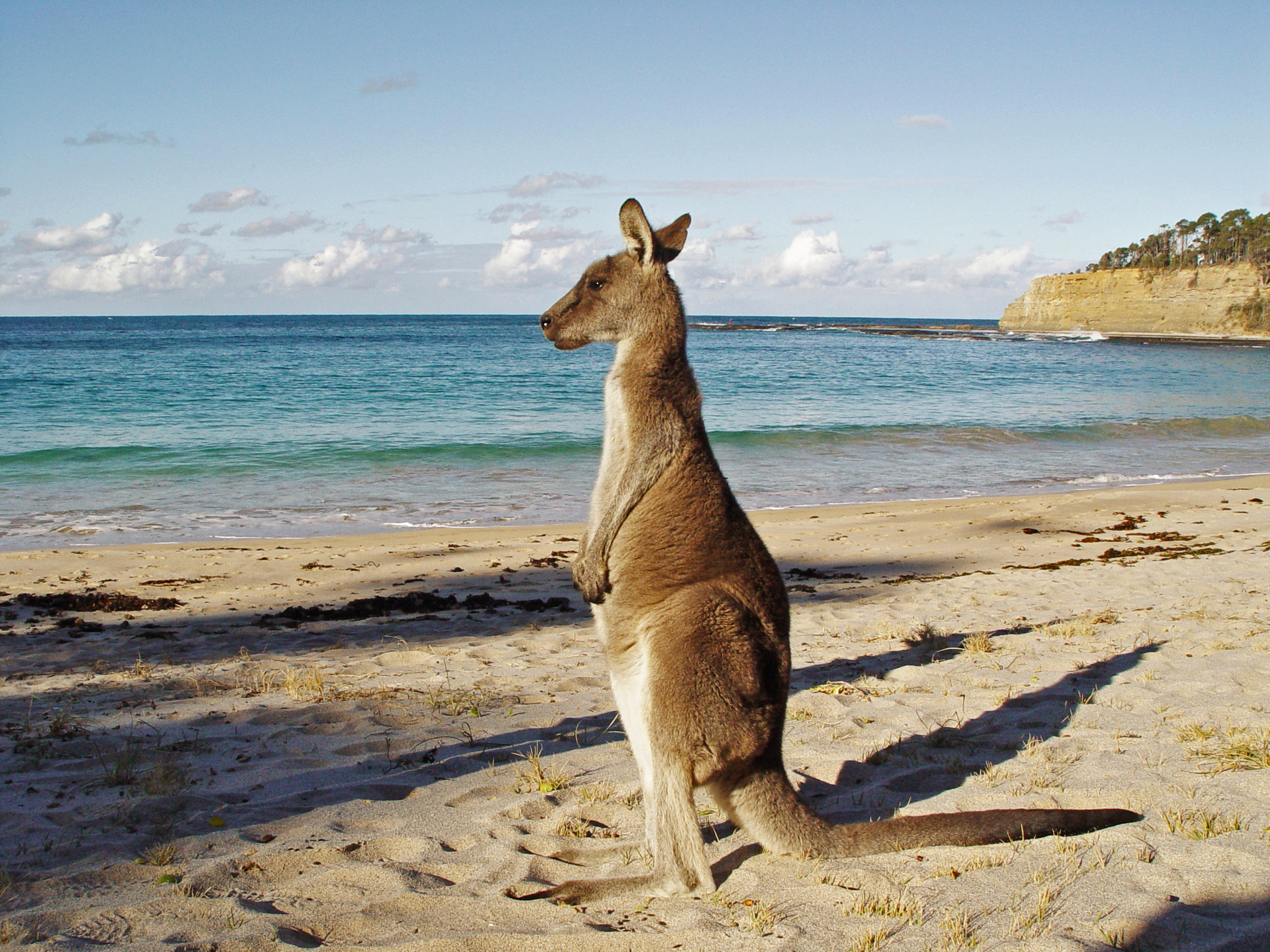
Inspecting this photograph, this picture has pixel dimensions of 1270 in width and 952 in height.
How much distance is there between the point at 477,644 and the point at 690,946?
4237mm

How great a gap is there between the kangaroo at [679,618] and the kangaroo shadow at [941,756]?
676mm

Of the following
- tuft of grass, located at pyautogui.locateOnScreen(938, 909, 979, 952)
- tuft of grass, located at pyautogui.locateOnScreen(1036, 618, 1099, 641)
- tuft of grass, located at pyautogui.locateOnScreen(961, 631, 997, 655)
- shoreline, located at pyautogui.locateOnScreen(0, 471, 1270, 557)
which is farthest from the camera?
shoreline, located at pyautogui.locateOnScreen(0, 471, 1270, 557)

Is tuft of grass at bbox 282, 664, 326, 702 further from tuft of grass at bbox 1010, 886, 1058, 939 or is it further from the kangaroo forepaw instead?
tuft of grass at bbox 1010, 886, 1058, 939

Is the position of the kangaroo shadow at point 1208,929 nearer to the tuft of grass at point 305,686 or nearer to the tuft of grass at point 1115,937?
the tuft of grass at point 1115,937

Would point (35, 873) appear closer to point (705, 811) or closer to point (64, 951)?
point (64, 951)

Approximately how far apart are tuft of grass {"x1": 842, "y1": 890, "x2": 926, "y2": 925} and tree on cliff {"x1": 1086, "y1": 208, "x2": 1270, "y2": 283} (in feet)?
269

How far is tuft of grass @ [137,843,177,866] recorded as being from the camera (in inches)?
113

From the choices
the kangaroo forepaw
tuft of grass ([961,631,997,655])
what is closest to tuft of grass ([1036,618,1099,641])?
tuft of grass ([961,631,997,655])

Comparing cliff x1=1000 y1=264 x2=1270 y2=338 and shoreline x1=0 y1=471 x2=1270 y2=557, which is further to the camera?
cliff x1=1000 y1=264 x2=1270 y2=338

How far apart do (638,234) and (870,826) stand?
2289mm

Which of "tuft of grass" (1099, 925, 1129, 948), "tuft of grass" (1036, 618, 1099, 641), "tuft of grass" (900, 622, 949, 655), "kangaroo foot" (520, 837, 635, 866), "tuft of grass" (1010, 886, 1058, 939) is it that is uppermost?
"tuft of grass" (1099, 925, 1129, 948)

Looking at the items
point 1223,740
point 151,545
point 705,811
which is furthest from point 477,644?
point 151,545

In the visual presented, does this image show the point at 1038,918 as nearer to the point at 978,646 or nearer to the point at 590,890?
the point at 590,890

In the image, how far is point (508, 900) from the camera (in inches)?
108
